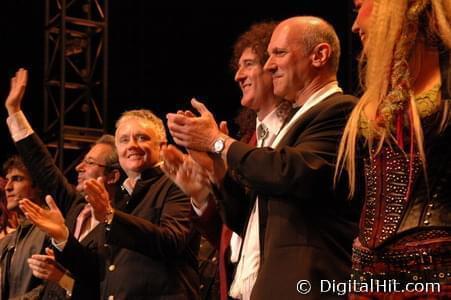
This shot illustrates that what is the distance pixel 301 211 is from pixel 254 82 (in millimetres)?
813

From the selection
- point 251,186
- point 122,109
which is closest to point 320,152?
point 251,186

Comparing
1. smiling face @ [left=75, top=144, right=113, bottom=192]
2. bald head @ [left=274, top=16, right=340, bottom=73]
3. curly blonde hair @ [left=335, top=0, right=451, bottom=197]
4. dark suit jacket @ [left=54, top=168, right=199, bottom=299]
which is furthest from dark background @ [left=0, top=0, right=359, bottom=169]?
curly blonde hair @ [left=335, top=0, right=451, bottom=197]

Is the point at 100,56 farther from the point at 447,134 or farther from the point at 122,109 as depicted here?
the point at 447,134

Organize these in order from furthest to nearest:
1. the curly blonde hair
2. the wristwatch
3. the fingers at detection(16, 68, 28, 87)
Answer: the fingers at detection(16, 68, 28, 87), the wristwatch, the curly blonde hair

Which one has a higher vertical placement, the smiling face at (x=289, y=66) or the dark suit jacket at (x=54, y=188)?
the smiling face at (x=289, y=66)

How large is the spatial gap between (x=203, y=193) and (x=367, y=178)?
992 millimetres

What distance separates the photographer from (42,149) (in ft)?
14.9

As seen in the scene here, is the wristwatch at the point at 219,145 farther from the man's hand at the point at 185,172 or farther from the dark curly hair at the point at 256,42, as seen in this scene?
the dark curly hair at the point at 256,42

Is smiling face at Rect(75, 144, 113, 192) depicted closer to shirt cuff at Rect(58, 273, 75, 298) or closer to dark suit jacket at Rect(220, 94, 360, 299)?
shirt cuff at Rect(58, 273, 75, 298)

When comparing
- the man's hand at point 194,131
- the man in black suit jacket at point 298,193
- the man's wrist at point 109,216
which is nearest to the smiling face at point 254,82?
the man in black suit jacket at point 298,193

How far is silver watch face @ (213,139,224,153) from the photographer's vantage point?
103 inches

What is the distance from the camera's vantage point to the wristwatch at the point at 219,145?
2.61 m

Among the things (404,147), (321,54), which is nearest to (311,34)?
(321,54)

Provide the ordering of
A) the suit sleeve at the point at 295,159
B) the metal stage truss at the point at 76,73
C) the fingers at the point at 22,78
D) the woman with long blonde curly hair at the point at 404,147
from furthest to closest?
the metal stage truss at the point at 76,73
the fingers at the point at 22,78
the suit sleeve at the point at 295,159
the woman with long blonde curly hair at the point at 404,147
